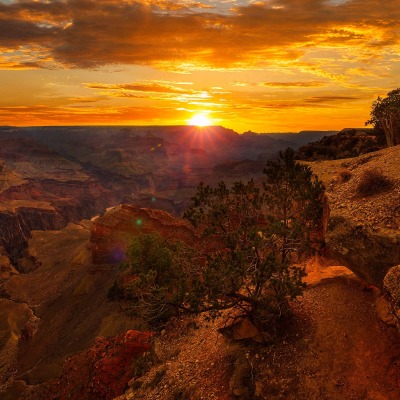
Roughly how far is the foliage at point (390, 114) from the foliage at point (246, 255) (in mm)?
16426

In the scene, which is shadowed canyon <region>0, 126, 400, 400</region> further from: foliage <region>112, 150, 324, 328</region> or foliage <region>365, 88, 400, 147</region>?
foliage <region>365, 88, 400, 147</region>

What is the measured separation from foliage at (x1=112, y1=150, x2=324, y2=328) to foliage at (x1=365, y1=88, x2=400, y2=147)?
53.9 feet

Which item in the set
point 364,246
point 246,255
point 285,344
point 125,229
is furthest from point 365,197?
point 125,229

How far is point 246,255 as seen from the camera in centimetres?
1420

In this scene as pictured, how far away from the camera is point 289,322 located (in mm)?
15148

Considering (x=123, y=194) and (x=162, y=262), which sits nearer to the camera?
(x=162, y=262)

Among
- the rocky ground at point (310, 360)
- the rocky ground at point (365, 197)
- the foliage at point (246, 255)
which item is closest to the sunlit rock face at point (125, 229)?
the foliage at point (246, 255)

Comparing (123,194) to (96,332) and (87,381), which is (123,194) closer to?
(96,332)

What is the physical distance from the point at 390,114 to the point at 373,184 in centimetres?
2076

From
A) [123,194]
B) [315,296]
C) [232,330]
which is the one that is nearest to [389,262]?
[315,296]

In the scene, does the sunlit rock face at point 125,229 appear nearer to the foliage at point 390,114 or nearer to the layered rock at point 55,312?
the layered rock at point 55,312

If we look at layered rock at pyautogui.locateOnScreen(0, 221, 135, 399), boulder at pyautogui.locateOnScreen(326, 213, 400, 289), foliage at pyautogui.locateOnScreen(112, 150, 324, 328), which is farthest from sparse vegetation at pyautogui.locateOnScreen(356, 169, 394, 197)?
layered rock at pyautogui.locateOnScreen(0, 221, 135, 399)

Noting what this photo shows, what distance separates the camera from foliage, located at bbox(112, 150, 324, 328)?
1343 centimetres

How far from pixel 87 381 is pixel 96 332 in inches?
680
